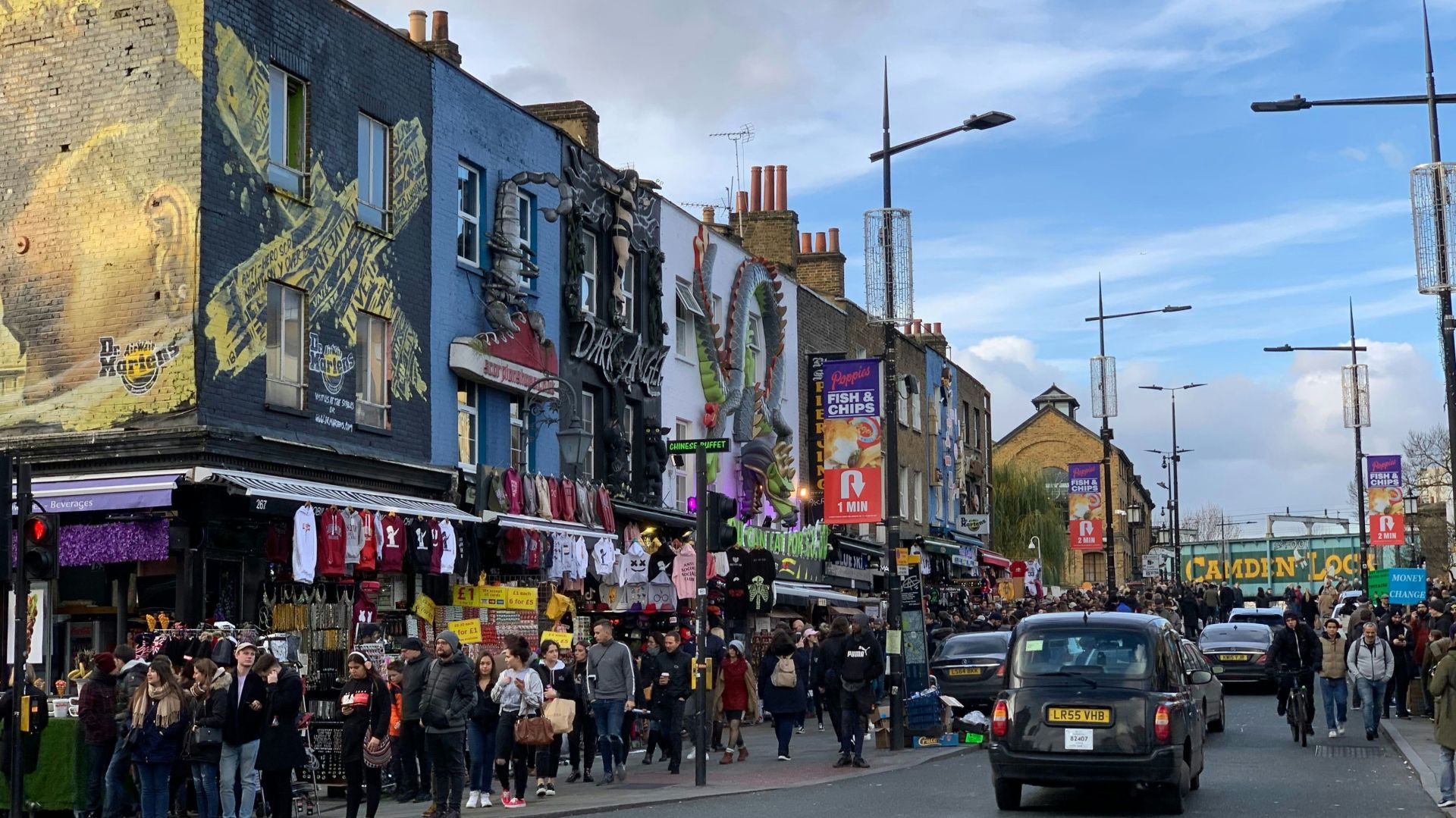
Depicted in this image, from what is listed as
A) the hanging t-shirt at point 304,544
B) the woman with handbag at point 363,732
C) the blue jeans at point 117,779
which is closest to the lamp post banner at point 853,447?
the hanging t-shirt at point 304,544

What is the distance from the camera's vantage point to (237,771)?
1460 centimetres

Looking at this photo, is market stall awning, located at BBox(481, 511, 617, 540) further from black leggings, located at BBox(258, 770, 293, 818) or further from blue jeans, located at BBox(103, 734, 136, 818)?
black leggings, located at BBox(258, 770, 293, 818)

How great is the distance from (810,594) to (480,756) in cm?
1763

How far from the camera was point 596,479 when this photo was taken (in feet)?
95.6

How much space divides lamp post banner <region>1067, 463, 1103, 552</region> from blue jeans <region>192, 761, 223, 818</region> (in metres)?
33.2

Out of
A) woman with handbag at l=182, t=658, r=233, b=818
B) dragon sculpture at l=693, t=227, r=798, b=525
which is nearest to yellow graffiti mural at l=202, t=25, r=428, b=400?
woman with handbag at l=182, t=658, r=233, b=818

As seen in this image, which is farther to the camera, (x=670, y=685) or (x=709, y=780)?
(x=670, y=685)

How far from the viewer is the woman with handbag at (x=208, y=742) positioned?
14.4 m

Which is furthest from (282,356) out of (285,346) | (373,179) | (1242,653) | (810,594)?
(1242,653)

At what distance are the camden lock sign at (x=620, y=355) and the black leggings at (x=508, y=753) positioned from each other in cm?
1138

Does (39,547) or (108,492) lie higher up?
(108,492)

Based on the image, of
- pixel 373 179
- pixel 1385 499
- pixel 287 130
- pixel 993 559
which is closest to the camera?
pixel 287 130

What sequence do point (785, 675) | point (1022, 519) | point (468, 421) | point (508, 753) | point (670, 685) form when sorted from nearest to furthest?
point (508, 753) → point (670, 685) → point (785, 675) → point (468, 421) → point (1022, 519)

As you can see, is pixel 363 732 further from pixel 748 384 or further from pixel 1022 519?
pixel 1022 519
